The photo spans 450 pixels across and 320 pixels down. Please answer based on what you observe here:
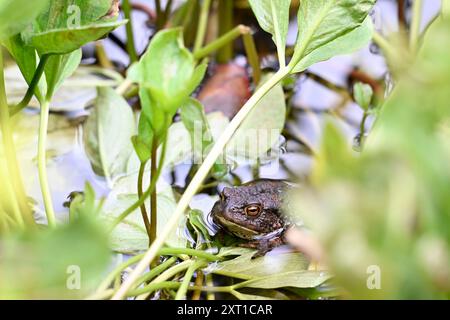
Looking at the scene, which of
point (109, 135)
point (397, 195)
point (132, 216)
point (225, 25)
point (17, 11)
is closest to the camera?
point (397, 195)

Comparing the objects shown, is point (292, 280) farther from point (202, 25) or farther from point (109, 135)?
point (202, 25)

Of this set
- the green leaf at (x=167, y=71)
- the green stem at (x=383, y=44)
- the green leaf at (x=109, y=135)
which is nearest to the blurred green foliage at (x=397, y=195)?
the green leaf at (x=167, y=71)

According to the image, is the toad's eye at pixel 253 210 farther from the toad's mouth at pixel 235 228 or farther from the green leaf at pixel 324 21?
the green leaf at pixel 324 21

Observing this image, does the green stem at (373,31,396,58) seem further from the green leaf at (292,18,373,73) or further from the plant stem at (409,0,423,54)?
the green leaf at (292,18,373,73)

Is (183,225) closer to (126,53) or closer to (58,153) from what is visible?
(58,153)

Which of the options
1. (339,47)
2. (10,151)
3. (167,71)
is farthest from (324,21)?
(10,151)
